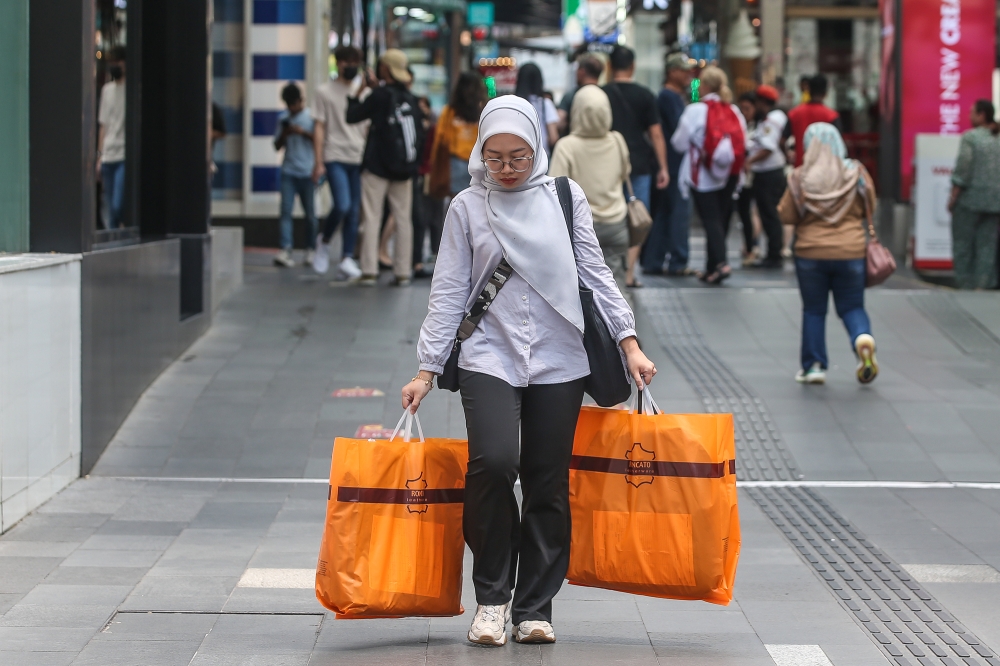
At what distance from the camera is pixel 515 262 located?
424 centimetres

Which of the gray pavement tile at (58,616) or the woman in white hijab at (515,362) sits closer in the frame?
the woman in white hijab at (515,362)

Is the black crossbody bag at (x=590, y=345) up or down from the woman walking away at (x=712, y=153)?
down

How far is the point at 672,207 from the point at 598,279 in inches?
334

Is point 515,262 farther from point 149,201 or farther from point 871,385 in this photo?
point 149,201

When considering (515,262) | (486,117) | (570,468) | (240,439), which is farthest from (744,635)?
(240,439)

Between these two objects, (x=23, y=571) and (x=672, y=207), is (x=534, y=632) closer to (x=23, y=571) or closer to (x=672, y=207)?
(x=23, y=571)

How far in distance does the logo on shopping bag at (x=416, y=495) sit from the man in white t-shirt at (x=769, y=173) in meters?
9.73

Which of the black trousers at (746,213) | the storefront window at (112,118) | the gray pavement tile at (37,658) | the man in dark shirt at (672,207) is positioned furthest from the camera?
the black trousers at (746,213)

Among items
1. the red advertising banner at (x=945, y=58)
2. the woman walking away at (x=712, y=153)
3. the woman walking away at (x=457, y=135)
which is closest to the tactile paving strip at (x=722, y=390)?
the woman walking away at (x=712, y=153)

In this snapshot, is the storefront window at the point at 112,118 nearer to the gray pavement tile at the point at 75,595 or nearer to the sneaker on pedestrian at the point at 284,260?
the gray pavement tile at the point at 75,595

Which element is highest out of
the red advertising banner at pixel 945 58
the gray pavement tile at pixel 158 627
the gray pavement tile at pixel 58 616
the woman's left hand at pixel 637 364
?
the red advertising banner at pixel 945 58

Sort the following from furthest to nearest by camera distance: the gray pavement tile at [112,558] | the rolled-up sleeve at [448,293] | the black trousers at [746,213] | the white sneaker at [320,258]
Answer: the black trousers at [746,213] → the white sneaker at [320,258] → the gray pavement tile at [112,558] → the rolled-up sleeve at [448,293]

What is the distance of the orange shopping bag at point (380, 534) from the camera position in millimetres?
4160

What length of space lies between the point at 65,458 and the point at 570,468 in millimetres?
3070
